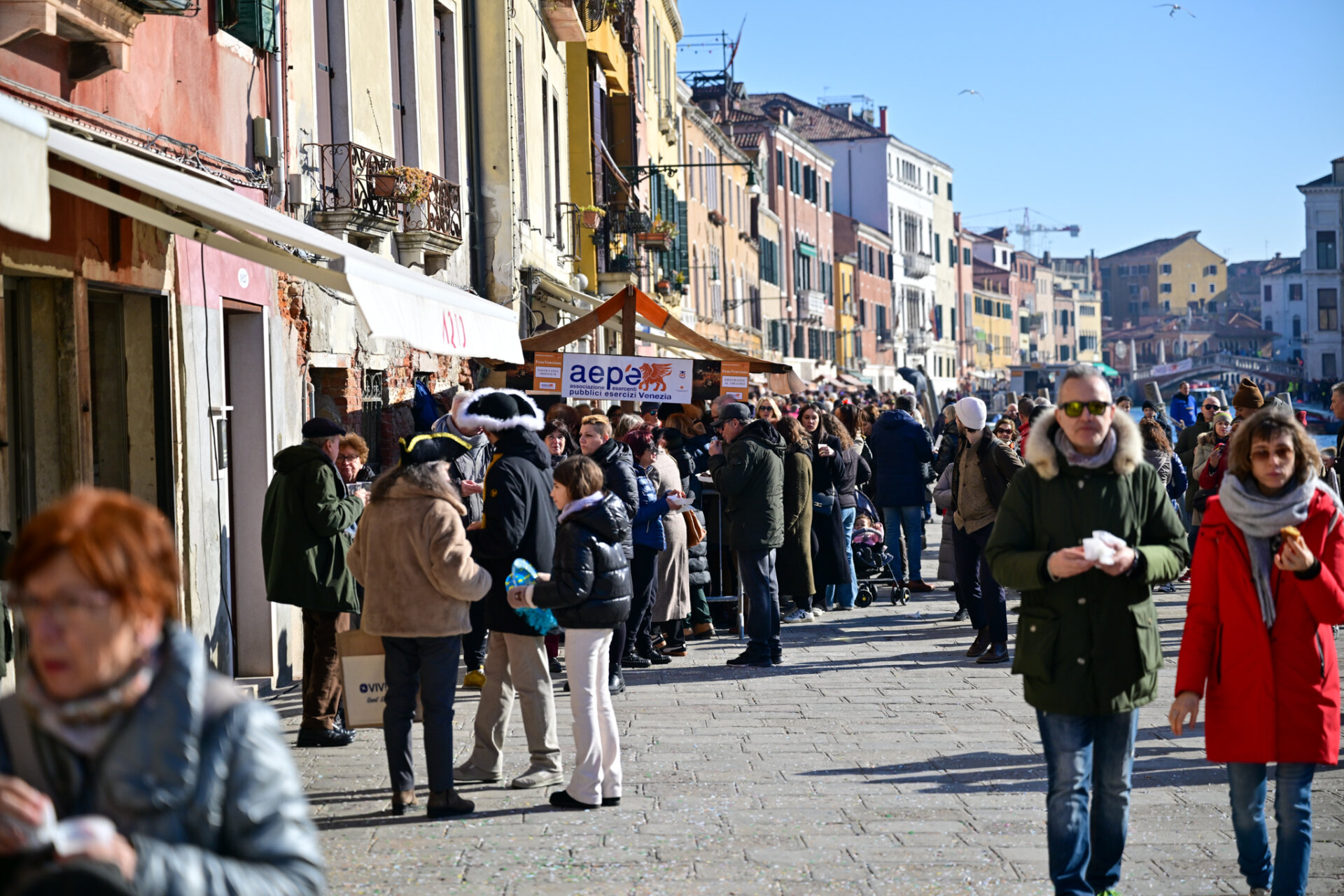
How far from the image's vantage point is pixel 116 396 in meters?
8.80

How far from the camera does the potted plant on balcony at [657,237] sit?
26.7 m

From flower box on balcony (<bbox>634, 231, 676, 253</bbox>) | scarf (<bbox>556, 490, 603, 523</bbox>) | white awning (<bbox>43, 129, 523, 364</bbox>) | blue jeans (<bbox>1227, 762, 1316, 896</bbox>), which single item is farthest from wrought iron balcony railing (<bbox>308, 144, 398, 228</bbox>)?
flower box on balcony (<bbox>634, 231, 676, 253</bbox>)

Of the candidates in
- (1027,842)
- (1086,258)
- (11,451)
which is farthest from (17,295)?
(1086,258)

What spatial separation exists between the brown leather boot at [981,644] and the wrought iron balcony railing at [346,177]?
531 cm

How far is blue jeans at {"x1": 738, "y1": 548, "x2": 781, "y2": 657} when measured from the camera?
10.8m

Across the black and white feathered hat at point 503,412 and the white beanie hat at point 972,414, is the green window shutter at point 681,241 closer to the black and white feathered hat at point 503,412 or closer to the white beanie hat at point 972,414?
the white beanie hat at point 972,414

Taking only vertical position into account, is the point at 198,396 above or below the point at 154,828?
above

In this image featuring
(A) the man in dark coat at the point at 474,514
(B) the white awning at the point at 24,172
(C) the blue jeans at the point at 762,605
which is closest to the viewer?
(B) the white awning at the point at 24,172

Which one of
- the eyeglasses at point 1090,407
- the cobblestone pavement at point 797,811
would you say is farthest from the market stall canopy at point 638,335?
the eyeglasses at point 1090,407

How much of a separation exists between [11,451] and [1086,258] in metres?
186

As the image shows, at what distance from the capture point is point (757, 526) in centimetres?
1079

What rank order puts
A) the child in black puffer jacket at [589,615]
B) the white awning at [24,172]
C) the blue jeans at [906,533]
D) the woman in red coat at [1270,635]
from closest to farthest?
the white awning at [24,172] < the woman in red coat at [1270,635] < the child in black puffer jacket at [589,615] < the blue jeans at [906,533]

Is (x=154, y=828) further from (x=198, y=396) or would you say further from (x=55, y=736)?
(x=198, y=396)

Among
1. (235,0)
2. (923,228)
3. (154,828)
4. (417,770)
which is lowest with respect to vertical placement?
(417,770)
